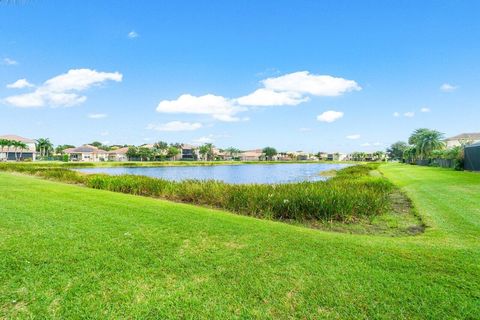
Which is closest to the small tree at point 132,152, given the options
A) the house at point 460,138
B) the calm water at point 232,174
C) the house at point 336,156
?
the calm water at point 232,174

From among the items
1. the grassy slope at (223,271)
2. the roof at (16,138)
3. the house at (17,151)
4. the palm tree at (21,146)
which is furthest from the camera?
the roof at (16,138)

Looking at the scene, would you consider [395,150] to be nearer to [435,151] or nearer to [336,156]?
[336,156]

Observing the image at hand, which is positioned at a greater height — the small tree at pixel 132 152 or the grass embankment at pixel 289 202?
the small tree at pixel 132 152

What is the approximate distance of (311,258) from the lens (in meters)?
4.14

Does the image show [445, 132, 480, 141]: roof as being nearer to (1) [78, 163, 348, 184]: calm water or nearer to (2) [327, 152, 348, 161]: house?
(1) [78, 163, 348, 184]: calm water

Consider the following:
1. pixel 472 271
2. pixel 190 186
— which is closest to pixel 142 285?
pixel 472 271

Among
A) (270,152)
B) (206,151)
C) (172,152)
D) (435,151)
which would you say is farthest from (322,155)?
(435,151)

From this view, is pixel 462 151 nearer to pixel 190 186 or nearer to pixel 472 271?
pixel 190 186

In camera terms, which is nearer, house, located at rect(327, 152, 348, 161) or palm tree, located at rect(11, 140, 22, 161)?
palm tree, located at rect(11, 140, 22, 161)

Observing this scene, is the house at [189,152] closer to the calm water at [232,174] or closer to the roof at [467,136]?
the calm water at [232,174]

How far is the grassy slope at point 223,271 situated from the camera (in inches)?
117

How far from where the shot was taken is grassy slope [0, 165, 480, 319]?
2.97m

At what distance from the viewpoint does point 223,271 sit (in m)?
3.72

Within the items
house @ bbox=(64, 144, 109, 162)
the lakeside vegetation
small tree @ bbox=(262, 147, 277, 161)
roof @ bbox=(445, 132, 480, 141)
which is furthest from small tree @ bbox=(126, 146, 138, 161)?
roof @ bbox=(445, 132, 480, 141)
